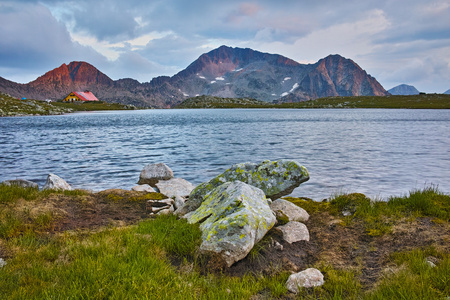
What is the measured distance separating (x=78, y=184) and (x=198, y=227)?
1570 centimetres

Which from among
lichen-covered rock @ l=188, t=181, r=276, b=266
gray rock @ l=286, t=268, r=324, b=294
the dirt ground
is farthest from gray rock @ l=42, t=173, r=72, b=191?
gray rock @ l=286, t=268, r=324, b=294

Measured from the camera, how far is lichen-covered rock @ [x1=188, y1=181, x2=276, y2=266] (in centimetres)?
677

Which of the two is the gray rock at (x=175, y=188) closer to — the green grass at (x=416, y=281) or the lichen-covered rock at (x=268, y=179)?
the lichen-covered rock at (x=268, y=179)

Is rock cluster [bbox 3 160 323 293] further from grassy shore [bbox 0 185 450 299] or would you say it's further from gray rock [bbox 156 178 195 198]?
gray rock [bbox 156 178 195 198]

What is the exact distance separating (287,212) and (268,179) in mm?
1654

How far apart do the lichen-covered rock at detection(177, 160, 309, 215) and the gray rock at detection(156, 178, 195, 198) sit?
3.92 meters

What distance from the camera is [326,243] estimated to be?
798 cm

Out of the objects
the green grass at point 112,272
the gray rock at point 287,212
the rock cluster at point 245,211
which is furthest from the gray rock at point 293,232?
the green grass at point 112,272

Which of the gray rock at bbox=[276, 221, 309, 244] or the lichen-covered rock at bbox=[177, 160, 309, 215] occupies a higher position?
the lichen-covered rock at bbox=[177, 160, 309, 215]

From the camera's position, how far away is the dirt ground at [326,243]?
667 centimetres

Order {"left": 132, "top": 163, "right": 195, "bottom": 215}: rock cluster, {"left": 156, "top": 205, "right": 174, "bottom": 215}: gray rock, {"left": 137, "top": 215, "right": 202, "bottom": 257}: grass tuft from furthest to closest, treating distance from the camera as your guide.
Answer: {"left": 132, "top": 163, "right": 195, "bottom": 215}: rock cluster
{"left": 156, "top": 205, "right": 174, "bottom": 215}: gray rock
{"left": 137, "top": 215, "right": 202, "bottom": 257}: grass tuft

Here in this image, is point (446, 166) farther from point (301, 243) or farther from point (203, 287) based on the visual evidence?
point (203, 287)

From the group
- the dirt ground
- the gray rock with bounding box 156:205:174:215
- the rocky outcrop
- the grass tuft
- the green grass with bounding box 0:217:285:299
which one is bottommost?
the rocky outcrop

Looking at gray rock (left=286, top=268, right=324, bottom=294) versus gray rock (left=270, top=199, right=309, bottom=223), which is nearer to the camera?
gray rock (left=286, top=268, right=324, bottom=294)
